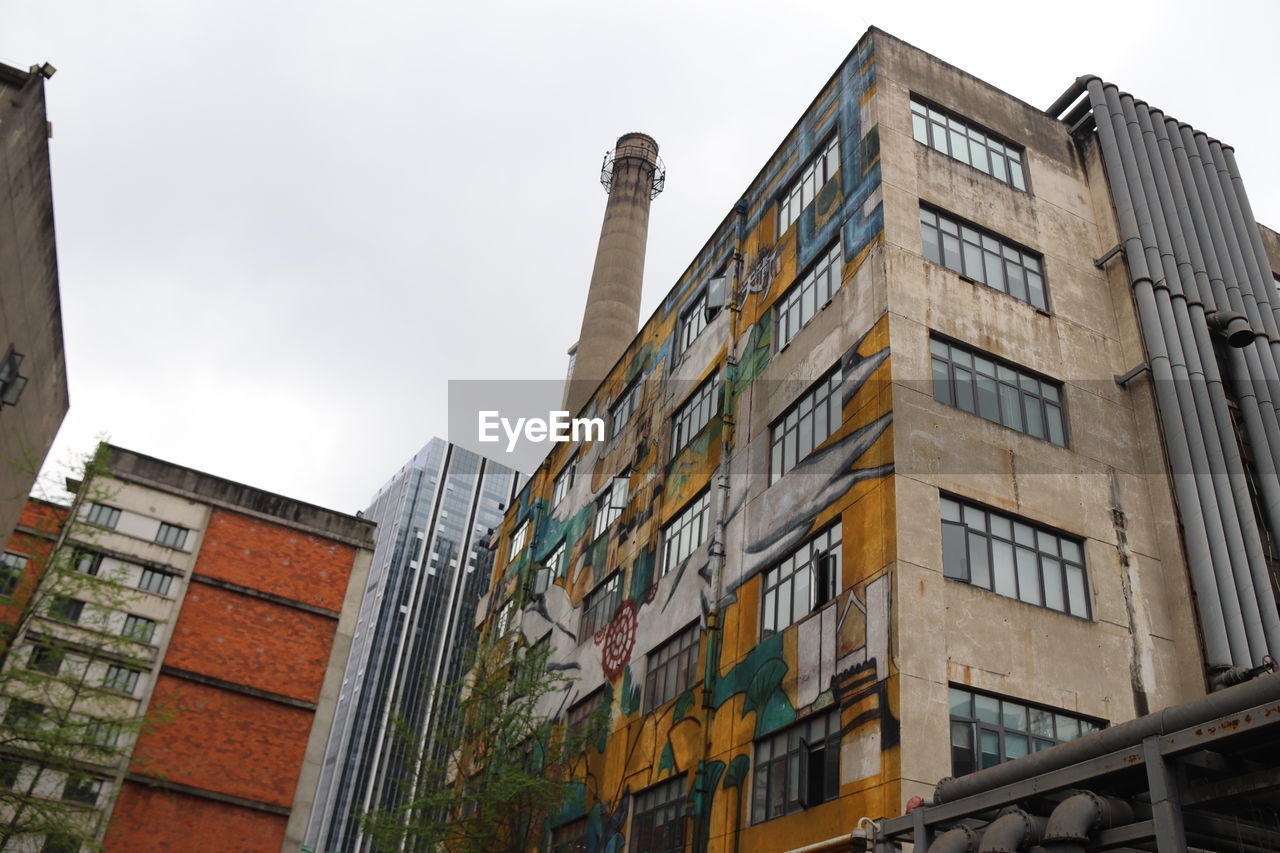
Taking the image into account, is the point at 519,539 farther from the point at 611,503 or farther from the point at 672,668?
the point at 672,668

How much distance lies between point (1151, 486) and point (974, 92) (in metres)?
11.1

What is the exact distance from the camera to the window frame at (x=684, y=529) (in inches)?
1024

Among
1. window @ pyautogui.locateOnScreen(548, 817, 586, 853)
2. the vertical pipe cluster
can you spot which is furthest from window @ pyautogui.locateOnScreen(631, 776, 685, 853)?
the vertical pipe cluster

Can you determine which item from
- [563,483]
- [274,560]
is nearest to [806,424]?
[563,483]

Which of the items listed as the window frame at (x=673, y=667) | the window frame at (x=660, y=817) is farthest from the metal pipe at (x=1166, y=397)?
the window frame at (x=660, y=817)

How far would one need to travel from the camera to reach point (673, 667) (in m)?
25.1

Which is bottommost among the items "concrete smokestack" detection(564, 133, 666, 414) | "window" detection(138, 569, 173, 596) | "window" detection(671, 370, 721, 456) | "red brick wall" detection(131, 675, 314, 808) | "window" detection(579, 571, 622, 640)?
"red brick wall" detection(131, 675, 314, 808)

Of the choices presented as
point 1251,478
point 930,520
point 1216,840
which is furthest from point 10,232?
point 1251,478

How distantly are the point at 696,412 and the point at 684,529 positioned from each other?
3.75m

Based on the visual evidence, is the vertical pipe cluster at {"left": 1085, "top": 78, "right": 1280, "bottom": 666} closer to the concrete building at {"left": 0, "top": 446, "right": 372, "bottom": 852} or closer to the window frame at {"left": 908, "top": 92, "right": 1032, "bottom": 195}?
the window frame at {"left": 908, "top": 92, "right": 1032, "bottom": 195}

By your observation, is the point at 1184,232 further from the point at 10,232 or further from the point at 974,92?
the point at 10,232

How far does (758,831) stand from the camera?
62.4 ft

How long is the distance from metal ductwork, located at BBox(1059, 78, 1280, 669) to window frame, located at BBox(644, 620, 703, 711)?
10721 mm

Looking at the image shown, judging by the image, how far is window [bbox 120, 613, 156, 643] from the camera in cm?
3500
